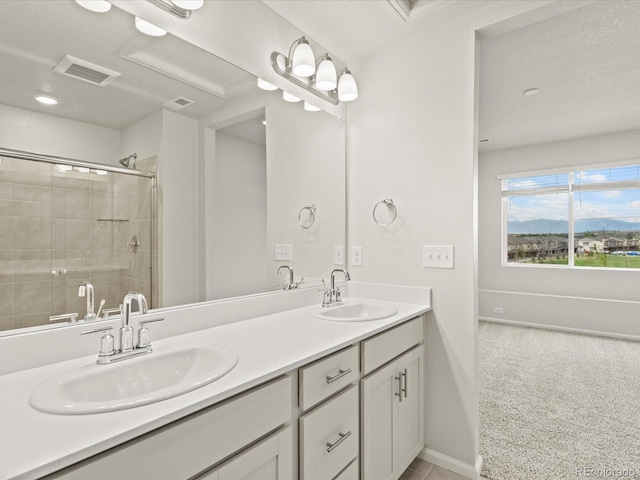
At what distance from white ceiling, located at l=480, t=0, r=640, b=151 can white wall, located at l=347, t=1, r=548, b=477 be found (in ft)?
2.37

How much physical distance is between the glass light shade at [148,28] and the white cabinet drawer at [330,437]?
1544 mm

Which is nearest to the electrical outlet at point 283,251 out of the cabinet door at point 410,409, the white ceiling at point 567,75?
the cabinet door at point 410,409

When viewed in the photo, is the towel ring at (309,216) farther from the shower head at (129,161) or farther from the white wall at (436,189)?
the shower head at (129,161)

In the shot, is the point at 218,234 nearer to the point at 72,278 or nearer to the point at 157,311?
the point at 157,311

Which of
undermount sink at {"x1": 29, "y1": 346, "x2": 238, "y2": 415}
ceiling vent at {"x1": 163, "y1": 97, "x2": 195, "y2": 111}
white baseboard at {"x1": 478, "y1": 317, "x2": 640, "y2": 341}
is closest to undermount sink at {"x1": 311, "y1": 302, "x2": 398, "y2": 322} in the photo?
undermount sink at {"x1": 29, "y1": 346, "x2": 238, "y2": 415}

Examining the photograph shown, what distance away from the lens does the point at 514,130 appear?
436 centimetres

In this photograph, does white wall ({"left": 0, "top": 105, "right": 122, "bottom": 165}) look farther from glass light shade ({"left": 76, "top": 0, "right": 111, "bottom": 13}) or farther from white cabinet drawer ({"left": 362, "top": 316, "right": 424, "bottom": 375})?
white cabinet drawer ({"left": 362, "top": 316, "right": 424, "bottom": 375})

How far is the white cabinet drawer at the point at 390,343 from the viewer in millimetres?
1469

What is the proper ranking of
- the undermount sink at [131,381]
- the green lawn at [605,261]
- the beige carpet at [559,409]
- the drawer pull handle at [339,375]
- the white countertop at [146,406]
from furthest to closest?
the green lawn at [605,261] < the beige carpet at [559,409] < the drawer pull handle at [339,375] < the undermount sink at [131,381] < the white countertop at [146,406]

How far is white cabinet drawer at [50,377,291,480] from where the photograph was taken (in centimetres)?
69

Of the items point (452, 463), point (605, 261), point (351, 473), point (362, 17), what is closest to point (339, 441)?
point (351, 473)

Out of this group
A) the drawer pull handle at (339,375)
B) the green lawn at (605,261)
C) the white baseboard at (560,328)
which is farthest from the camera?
the green lawn at (605,261)

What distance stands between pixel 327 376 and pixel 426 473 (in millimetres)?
1139

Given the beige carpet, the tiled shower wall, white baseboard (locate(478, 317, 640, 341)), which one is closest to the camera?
the tiled shower wall
